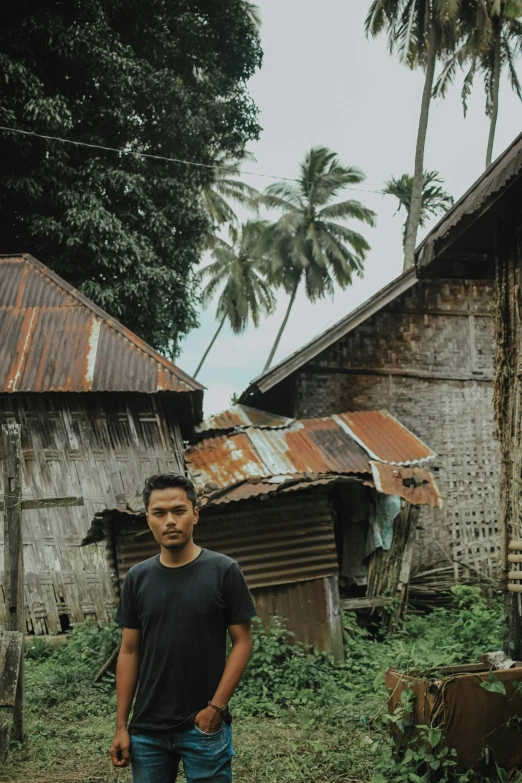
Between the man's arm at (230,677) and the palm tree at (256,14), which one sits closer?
the man's arm at (230,677)

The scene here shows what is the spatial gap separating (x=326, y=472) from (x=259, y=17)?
17561 mm

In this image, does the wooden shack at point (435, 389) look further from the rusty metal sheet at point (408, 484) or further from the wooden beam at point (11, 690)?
the wooden beam at point (11, 690)

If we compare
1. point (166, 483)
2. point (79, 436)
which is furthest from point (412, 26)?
point (166, 483)

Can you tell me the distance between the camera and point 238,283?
1259 inches

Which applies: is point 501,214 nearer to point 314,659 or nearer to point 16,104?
point 314,659

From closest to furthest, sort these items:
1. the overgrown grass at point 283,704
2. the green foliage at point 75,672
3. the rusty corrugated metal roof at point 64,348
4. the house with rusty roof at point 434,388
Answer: the overgrown grass at point 283,704 < the green foliage at point 75,672 < the rusty corrugated metal roof at point 64,348 < the house with rusty roof at point 434,388

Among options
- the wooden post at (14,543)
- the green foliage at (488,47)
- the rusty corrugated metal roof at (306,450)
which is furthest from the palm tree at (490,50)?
the wooden post at (14,543)

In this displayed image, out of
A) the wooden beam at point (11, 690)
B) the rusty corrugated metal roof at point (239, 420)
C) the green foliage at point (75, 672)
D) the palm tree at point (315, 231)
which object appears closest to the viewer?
the wooden beam at point (11, 690)

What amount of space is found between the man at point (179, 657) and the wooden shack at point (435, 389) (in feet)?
28.7

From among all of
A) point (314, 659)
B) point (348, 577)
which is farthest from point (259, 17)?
point (314, 659)

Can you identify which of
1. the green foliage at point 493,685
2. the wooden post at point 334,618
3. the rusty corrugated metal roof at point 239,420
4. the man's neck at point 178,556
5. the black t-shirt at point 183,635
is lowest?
the wooden post at point 334,618

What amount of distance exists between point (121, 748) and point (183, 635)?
456mm

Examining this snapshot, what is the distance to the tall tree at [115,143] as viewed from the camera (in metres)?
14.9

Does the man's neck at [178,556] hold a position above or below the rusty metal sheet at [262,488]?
below
